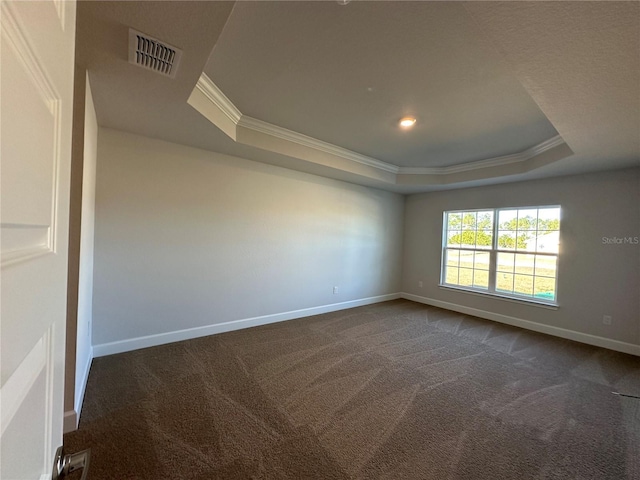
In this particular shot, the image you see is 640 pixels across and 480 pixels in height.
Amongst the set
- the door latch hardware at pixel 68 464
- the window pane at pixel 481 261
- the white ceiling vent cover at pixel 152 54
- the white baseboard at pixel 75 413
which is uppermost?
the white ceiling vent cover at pixel 152 54

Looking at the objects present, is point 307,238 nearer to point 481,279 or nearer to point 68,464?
point 481,279

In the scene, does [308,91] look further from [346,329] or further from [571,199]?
[571,199]

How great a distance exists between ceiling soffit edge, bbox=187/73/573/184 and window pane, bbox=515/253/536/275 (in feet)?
4.54

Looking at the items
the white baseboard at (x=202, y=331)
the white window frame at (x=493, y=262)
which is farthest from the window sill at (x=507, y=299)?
the white baseboard at (x=202, y=331)

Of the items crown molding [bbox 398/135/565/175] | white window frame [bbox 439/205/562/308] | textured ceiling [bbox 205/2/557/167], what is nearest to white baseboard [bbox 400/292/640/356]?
white window frame [bbox 439/205/562/308]

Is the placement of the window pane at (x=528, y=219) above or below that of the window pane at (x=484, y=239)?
above

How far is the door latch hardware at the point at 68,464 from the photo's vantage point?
1.74 feet

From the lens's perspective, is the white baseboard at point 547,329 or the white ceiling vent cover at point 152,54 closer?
the white ceiling vent cover at point 152,54

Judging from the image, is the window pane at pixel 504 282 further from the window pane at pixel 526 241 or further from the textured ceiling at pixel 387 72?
the textured ceiling at pixel 387 72

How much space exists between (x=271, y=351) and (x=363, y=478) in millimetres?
1722

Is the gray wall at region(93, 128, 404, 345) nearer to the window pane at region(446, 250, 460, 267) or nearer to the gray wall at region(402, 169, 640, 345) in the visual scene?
the window pane at region(446, 250, 460, 267)

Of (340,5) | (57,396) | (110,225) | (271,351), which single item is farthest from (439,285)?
(57,396)

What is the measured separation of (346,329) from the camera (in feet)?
12.7

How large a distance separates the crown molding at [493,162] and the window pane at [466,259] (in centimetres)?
153
